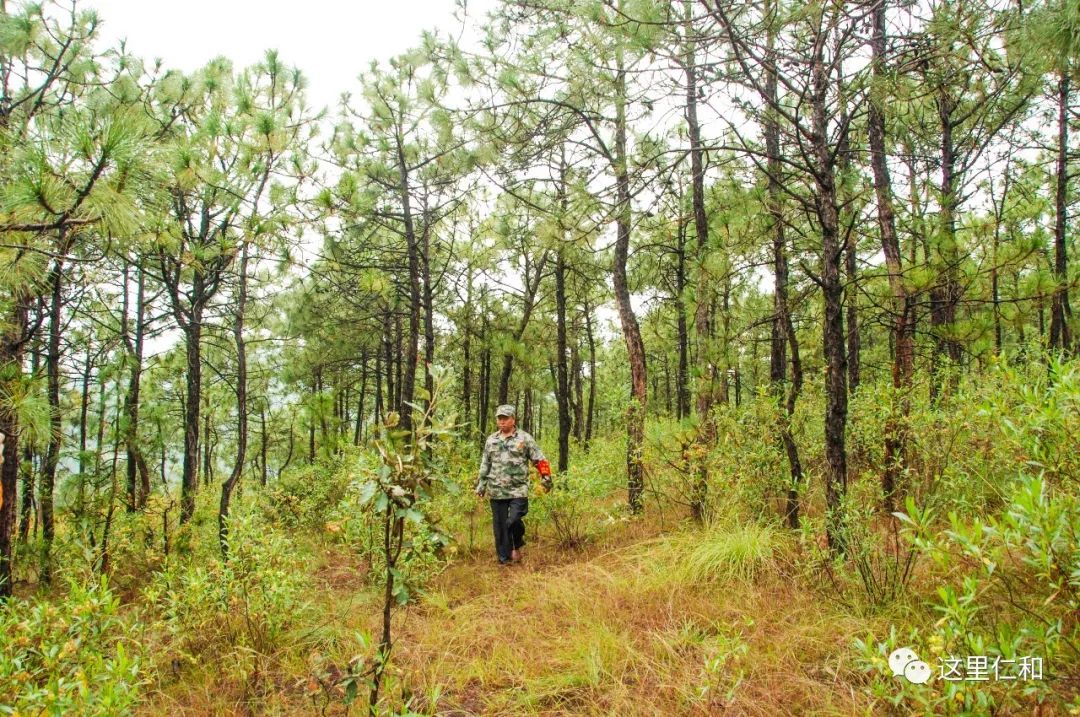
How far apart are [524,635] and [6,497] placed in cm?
500

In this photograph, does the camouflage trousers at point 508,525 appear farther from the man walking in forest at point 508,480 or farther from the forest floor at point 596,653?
the forest floor at point 596,653

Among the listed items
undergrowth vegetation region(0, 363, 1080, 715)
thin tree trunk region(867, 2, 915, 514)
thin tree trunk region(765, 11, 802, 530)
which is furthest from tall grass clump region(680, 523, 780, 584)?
thin tree trunk region(867, 2, 915, 514)

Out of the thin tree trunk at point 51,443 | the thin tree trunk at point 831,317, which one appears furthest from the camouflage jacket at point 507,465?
the thin tree trunk at point 51,443

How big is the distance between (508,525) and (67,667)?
3.65 m

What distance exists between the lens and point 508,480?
5.80m

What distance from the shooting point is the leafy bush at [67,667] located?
2186 mm

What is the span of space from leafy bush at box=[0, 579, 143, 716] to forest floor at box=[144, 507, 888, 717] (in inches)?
24.7

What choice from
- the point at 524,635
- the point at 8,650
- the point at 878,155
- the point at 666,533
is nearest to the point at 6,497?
the point at 8,650

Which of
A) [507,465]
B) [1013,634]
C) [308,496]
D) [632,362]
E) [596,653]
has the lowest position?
[308,496]

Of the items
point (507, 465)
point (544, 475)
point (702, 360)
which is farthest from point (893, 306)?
point (507, 465)

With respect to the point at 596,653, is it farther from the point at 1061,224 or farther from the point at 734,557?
the point at 1061,224

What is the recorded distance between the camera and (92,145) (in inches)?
109

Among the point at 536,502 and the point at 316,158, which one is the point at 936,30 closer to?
the point at 536,502

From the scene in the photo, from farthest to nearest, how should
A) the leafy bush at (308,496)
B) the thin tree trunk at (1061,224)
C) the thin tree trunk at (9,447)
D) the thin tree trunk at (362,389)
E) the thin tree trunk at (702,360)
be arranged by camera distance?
the thin tree trunk at (362,389)
the leafy bush at (308,496)
the thin tree trunk at (1061,224)
the thin tree trunk at (702,360)
the thin tree trunk at (9,447)
